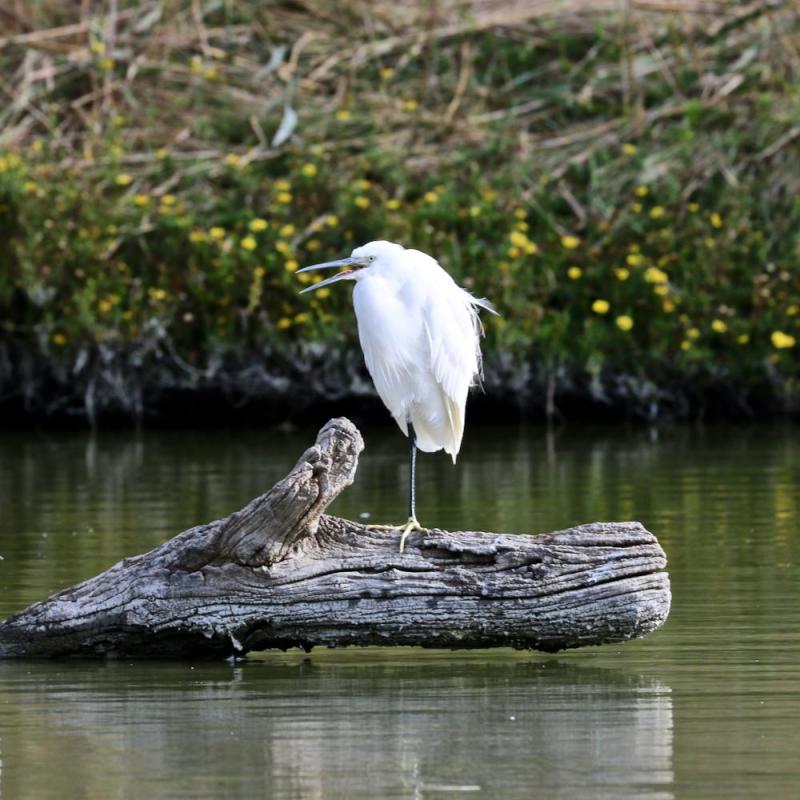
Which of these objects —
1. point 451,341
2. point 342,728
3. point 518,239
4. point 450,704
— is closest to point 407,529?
point 450,704

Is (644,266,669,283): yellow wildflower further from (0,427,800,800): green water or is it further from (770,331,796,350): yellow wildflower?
(0,427,800,800): green water

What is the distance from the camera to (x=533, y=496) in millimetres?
12758

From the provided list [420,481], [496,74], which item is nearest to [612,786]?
[420,481]

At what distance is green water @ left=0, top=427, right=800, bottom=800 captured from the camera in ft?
19.0

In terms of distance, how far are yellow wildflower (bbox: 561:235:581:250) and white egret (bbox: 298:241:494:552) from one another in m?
9.74

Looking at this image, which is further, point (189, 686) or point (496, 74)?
point (496, 74)

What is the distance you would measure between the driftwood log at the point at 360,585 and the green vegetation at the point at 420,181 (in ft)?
34.4

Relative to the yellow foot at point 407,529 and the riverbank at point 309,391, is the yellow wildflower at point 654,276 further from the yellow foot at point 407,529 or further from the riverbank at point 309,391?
the yellow foot at point 407,529

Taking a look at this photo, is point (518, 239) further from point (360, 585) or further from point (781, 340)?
point (360, 585)

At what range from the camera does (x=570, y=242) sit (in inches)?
713

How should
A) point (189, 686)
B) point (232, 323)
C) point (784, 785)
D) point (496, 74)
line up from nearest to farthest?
1. point (784, 785)
2. point (189, 686)
3. point (232, 323)
4. point (496, 74)

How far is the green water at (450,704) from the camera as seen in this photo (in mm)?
5777

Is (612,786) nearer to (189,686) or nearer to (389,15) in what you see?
(189,686)

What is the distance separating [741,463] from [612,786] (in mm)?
9287
